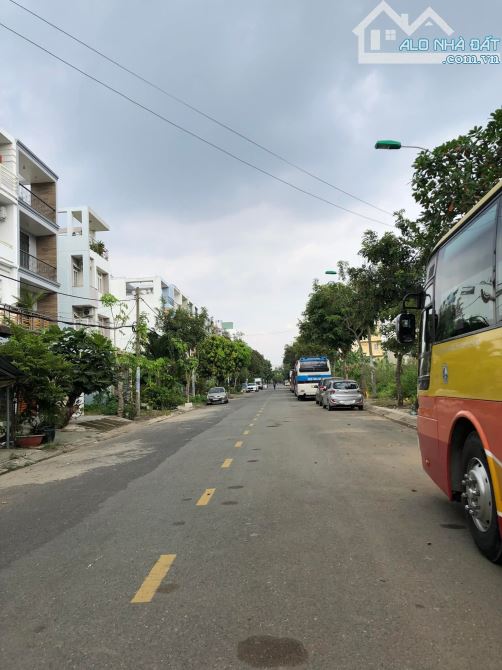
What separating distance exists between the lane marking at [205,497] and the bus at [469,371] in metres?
2.89

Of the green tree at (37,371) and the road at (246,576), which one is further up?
the green tree at (37,371)

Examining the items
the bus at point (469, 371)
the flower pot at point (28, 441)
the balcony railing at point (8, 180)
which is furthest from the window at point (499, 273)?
the balcony railing at point (8, 180)

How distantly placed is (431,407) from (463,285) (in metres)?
1.61

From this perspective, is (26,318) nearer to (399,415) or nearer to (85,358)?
(85,358)

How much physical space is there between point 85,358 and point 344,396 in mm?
12945

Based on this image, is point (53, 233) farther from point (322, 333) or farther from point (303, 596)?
point (303, 596)

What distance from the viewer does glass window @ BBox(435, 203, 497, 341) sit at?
183 inches

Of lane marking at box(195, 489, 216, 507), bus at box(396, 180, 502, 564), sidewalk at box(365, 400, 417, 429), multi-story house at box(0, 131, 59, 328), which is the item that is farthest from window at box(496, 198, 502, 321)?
multi-story house at box(0, 131, 59, 328)

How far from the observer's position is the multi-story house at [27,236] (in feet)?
72.5

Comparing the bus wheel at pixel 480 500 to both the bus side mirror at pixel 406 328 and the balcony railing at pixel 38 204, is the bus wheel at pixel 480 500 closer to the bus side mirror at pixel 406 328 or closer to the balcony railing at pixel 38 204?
the bus side mirror at pixel 406 328

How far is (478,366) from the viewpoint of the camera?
4.62m

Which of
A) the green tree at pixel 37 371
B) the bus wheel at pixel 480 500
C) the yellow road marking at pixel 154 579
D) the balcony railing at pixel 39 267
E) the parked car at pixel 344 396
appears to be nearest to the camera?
the yellow road marking at pixel 154 579

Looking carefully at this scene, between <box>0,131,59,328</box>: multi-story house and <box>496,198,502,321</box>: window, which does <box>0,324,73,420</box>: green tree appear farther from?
<box>496,198,502,321</box>: window

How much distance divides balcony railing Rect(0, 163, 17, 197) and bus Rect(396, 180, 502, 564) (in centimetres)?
2065
